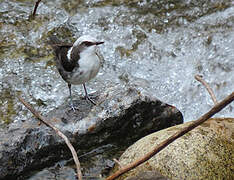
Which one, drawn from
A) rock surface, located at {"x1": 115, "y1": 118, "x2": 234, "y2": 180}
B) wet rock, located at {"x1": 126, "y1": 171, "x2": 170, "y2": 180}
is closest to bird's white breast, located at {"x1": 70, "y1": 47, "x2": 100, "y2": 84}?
rock surface, located at {"x1": 115, "y1": 118, "x2": 234, "y2": 180}

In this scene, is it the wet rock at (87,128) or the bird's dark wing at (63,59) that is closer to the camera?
the wet rock at (87,128)

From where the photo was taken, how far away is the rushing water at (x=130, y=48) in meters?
6.91

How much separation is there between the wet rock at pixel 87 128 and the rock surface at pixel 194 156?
839 millimetres

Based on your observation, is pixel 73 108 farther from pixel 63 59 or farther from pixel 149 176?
pixel 149 176

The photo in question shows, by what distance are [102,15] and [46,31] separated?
1199 mm

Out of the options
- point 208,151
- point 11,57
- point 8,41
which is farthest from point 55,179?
point 8,41

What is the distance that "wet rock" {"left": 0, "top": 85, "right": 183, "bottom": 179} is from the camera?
4551 millimetres

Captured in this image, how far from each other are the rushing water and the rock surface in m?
2.26

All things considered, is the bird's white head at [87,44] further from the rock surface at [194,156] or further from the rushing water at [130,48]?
the rushing water at [130,48]

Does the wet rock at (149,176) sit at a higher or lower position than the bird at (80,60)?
lower

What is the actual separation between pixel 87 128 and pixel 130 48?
3300 millimetres

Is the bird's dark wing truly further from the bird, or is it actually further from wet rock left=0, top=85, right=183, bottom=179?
wet rock left=0, top=85, right=183, bottom=179

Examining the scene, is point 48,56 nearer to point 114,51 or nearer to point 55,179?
point 114,51

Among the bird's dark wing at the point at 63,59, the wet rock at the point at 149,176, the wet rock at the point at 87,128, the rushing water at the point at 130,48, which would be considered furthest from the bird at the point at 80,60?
the rushing water at the point at 130,48
